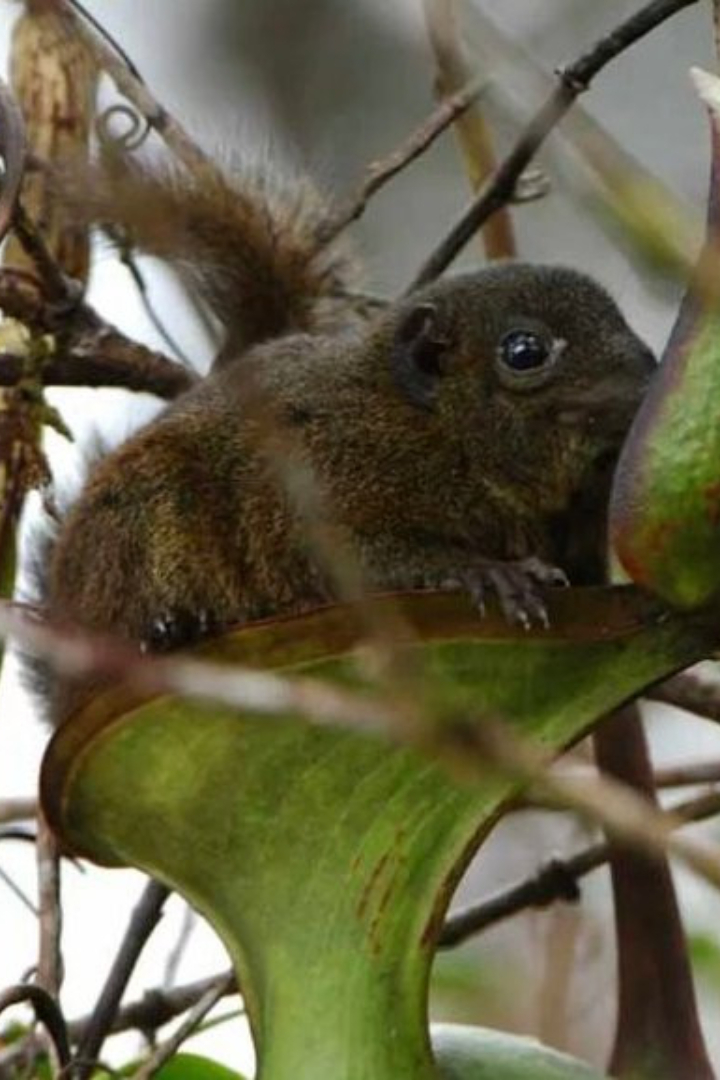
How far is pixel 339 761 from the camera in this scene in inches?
45.9

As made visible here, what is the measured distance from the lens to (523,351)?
2189mm

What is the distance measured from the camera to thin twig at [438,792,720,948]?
73.6 inches

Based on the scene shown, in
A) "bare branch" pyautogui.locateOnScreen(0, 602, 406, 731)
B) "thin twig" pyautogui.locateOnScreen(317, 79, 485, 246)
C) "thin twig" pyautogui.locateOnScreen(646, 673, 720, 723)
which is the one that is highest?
"thin twig" pyautogui.locateOnScreen(317, 79, 485, 246)

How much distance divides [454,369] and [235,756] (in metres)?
1.09

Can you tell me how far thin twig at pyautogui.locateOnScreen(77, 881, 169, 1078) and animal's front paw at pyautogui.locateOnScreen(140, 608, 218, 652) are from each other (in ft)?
0.60

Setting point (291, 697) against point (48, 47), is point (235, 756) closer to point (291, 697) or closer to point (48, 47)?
point (291, 697)

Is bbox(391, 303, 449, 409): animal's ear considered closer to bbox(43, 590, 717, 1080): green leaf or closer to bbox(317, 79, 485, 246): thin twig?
bbox(317, 79, 485, 246): thin twig

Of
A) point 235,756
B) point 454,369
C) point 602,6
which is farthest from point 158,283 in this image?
point 602,6

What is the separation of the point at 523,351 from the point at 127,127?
36cm

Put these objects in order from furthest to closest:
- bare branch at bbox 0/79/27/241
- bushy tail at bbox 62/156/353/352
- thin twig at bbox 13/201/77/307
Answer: bushy tail at bbox 62/156/353/352 < thin twig at bbox 13/201/77/307 < bare branch at bbox 0/79/27/241

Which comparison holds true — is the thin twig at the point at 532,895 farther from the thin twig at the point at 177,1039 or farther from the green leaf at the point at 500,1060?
the green leaf at the point at 500,1060

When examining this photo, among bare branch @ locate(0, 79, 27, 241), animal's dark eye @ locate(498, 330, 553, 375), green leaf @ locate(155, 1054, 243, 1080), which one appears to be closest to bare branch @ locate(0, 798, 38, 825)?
green leaf @ locate(155, 1054, 243, 1080)

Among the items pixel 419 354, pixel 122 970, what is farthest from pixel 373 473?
pixel 122 970

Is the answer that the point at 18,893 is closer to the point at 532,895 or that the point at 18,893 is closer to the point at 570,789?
the point at 532,895
